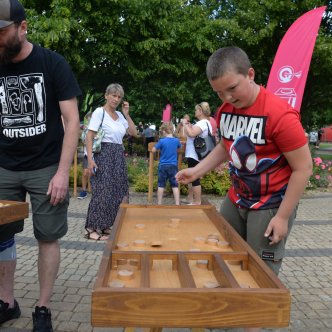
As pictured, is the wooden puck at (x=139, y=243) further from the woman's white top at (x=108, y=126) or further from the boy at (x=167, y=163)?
the boy at (x=167, y=163)

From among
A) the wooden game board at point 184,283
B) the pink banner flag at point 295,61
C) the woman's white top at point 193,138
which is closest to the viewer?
the wooden game board at point 184,283

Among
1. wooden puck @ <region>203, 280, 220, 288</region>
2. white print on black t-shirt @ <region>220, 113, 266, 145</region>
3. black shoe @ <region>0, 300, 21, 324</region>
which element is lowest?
black shoe @ <region>0, 300, 21, 324</region>

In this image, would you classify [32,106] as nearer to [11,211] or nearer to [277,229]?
[11,211]

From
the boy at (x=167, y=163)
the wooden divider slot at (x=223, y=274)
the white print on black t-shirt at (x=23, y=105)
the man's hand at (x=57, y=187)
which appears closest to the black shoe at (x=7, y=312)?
the man's hand at (x=57, y=187)

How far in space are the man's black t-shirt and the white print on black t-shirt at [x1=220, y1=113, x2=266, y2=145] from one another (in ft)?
3.08

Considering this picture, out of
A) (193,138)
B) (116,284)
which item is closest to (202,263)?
(116,284)

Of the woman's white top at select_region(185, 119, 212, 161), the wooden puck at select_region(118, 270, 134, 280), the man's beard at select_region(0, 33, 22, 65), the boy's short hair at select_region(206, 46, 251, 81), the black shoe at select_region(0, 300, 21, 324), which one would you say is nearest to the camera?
the wooden puck at select_region(118, 270, 134, 280)

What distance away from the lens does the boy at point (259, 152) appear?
2.13 meters

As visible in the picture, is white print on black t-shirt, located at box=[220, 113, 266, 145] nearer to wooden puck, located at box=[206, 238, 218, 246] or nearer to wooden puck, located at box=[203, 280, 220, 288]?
wooden puck, located at box=[206, 238, 218, 246]

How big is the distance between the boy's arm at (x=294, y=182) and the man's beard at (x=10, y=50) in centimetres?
157

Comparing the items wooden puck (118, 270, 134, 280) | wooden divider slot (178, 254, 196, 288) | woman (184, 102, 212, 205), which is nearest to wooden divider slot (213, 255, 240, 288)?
wooden divider slot (178, 254, 196, 288)

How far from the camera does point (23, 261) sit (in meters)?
4.36

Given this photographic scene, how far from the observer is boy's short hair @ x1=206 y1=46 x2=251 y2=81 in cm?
209

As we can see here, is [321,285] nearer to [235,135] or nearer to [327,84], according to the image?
[235,135]
